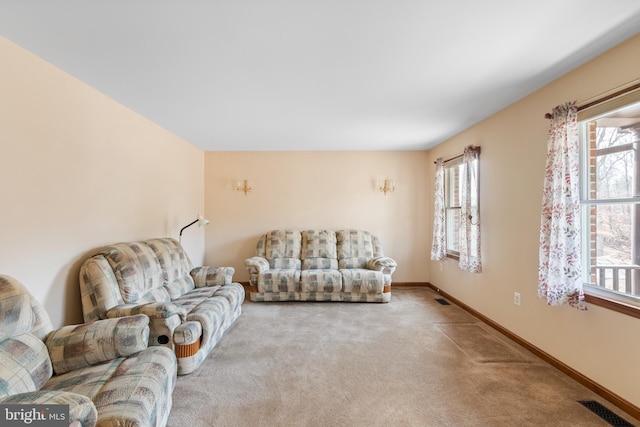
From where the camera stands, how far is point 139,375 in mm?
1510

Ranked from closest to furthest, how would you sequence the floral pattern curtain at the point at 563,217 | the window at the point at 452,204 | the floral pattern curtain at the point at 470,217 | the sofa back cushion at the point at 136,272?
the floral pattern curtain at the point at 563,217
the sofa back cushion at the point at 136,272
the floral pattern curtain at the point at 470,217
the window at the point at 452,204

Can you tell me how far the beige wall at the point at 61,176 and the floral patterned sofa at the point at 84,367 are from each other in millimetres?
497

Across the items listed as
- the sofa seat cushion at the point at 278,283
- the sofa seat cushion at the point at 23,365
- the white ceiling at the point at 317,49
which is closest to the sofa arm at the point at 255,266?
the sofa seat cushion at the point at 278,283

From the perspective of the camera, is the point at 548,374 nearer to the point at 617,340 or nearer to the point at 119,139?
the point at 617,340

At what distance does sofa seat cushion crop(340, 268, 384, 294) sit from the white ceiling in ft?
7.59

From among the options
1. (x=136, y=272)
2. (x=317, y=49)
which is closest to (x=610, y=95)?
(x=317, y=49)

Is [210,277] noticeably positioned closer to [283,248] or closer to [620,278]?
[283,248]

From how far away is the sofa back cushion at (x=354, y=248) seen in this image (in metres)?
4.67

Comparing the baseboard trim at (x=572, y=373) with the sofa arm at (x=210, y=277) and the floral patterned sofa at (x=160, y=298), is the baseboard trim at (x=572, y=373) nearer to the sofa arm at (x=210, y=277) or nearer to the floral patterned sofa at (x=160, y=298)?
the floral patterned sofa at (x=160, y=298)

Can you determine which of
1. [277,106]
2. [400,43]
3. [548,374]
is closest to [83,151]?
[277,106]

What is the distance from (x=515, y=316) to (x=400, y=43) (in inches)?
112

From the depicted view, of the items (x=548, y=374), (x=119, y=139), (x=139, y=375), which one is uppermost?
(x=119, y=139)

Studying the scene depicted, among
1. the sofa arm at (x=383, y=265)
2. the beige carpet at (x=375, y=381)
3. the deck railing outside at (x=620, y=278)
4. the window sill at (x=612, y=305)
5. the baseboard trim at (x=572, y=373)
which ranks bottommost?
the beige carpet at (x=375, y=381)

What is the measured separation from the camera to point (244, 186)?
5023 mm
